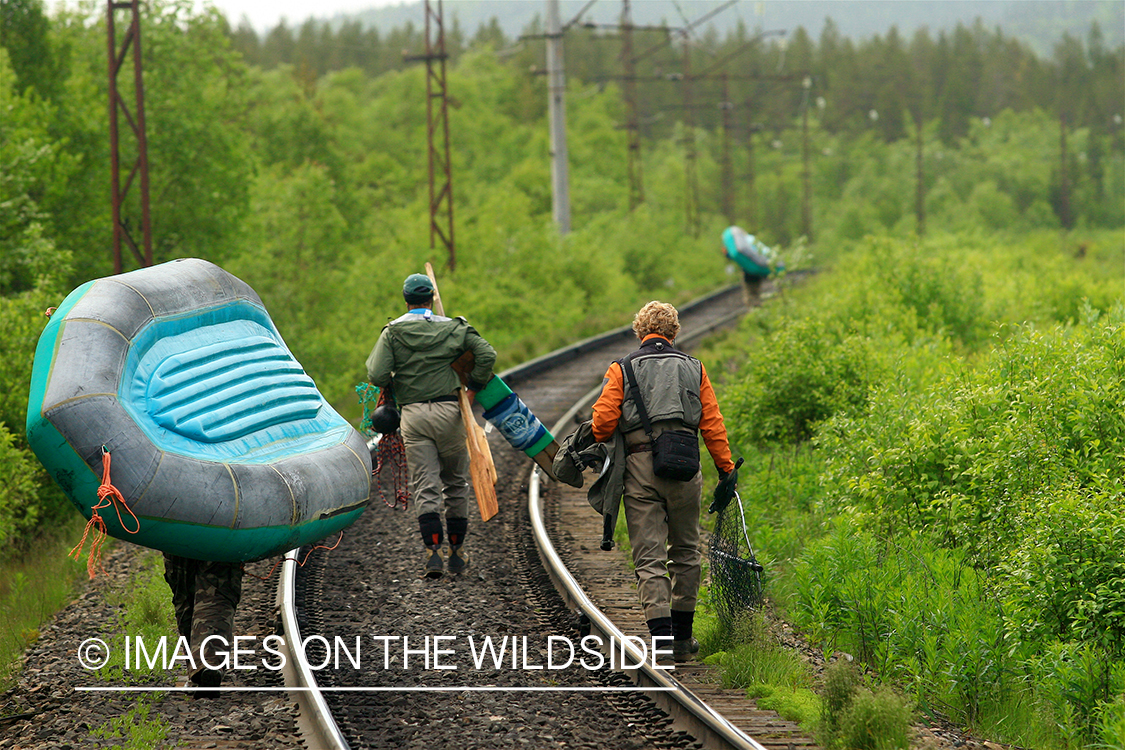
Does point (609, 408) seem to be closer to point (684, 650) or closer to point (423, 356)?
point (684, 650)

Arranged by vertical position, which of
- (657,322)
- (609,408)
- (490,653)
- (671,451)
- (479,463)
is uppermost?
(657,322)

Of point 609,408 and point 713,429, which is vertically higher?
point 609,408

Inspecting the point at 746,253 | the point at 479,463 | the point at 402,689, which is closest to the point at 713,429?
the point at 402,689

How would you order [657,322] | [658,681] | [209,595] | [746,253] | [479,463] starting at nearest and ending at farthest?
[658,681] < [209,595] < [657,322] < [479,463] < [746,253]

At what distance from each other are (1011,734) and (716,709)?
1496 millimetres

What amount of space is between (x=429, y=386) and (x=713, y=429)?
2.45 m

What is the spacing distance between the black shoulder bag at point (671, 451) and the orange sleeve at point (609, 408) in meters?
0.08

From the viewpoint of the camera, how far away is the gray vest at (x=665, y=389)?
6246mm

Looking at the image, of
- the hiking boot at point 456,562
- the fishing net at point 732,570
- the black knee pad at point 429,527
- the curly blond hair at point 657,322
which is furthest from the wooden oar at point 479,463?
the curly blond hair at point 657,322

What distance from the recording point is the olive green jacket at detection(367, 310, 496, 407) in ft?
26.0

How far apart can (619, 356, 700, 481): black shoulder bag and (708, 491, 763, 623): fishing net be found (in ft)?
2.13

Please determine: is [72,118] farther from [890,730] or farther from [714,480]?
[890,730]

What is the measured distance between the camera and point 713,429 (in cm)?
642

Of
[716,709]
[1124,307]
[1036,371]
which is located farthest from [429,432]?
[1124,307]
